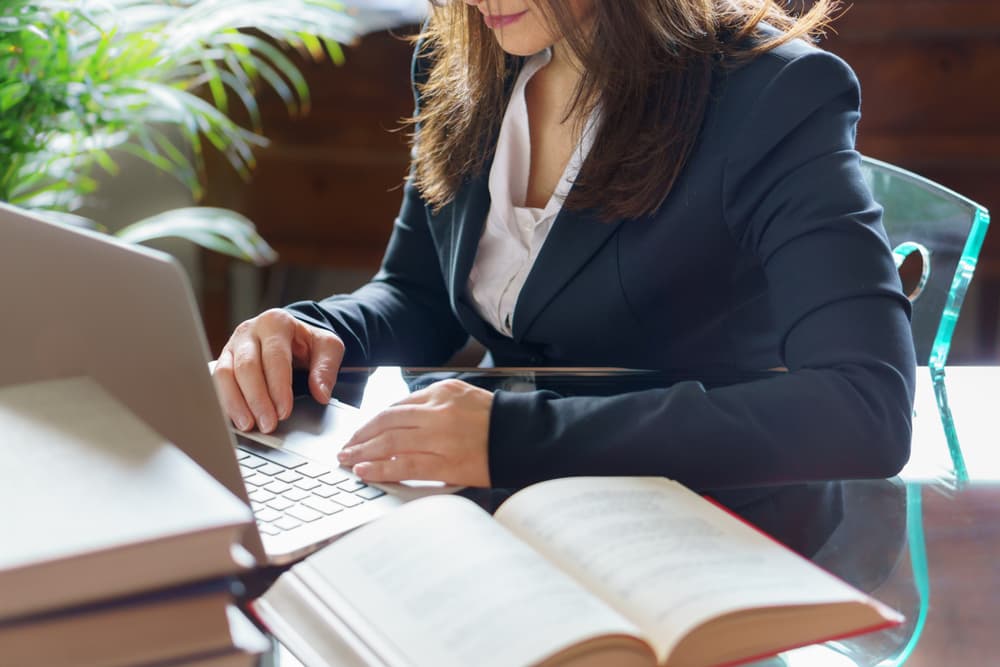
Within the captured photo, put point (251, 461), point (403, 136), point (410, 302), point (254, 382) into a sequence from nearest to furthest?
1. point (251, 461)
2. point (254, 382)
3. point (410, 302)
4. point (403, 136)

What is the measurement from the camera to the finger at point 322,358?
3.29 feet

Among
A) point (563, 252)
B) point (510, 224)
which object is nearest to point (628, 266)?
point (563, 252)

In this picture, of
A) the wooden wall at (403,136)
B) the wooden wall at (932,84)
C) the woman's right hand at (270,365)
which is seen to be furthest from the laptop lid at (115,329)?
the wooden wall at (932,84)

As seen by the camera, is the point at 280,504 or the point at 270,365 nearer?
the point at 280,504

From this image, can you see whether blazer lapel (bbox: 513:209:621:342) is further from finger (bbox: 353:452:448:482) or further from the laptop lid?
the laptop lid

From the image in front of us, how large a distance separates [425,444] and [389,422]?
4cm

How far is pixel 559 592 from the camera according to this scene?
532 millimetres

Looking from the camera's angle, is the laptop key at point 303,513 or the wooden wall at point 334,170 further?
the wooden wall at point 334,170

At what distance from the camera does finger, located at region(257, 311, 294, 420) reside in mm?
951

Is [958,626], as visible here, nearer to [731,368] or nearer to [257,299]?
[731,368]

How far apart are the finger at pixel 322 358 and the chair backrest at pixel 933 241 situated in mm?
650

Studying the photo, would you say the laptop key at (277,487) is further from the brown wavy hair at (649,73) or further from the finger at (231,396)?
the brown wavy hair at (649,73)

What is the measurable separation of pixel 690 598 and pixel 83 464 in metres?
0.32

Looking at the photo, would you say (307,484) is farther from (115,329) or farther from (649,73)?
(649,73)
